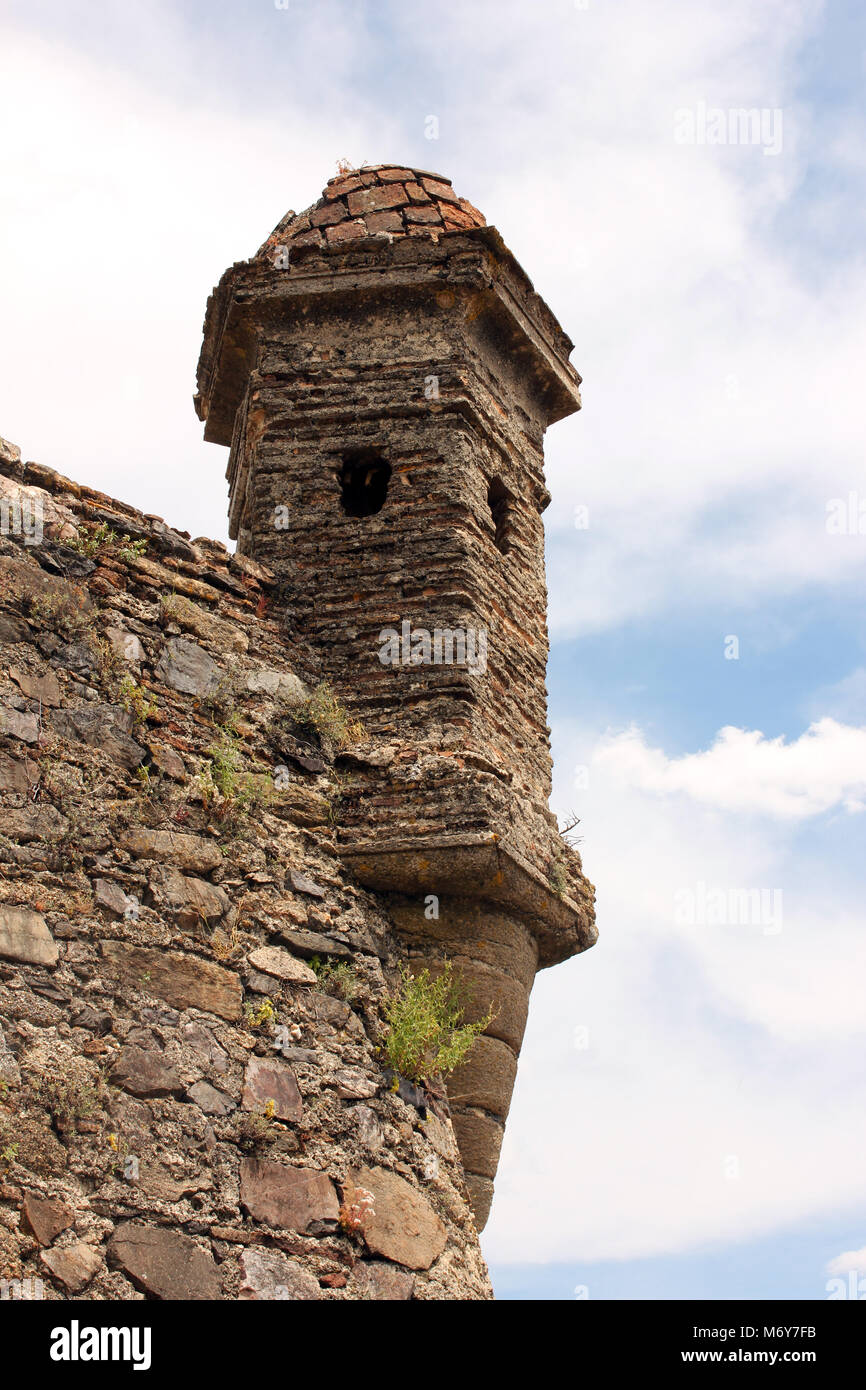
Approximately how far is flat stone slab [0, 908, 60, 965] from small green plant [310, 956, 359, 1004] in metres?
1.05

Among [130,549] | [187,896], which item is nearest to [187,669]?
[130,549]

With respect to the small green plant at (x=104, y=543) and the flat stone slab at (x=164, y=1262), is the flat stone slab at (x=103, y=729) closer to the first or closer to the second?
the small green plant at (x=104, y=543)

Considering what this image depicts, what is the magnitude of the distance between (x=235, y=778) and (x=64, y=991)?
4.11ft

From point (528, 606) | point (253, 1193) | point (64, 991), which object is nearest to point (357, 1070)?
point (253, 1193)

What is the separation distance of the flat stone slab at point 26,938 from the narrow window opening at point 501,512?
3.23 meters

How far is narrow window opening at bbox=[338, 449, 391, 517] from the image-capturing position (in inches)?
255

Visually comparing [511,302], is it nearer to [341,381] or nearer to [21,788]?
[341,381]

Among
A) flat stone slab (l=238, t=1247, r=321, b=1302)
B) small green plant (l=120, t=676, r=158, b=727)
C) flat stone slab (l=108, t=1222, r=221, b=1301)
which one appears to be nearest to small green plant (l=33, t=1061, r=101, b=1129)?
flat stone slab (l=108, t=1222, r=221, b=1301)

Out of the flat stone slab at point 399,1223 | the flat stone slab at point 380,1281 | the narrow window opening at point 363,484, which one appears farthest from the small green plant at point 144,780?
the narrow window opening at point 363,484

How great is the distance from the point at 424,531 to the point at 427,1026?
2.32 meters

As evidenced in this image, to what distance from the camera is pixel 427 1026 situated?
4.84 m

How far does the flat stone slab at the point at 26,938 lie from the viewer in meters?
4.00

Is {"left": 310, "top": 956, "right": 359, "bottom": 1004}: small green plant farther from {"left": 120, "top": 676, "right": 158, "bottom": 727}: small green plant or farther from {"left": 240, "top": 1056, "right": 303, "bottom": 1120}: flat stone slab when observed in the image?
{"left": 120, "top": 676, "right": 158, "bottom": 727}: small green plant

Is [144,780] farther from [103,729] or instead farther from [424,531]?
[424,531]
